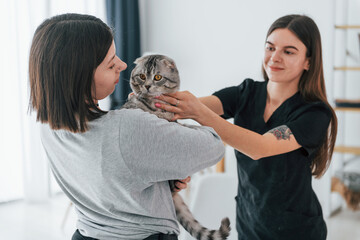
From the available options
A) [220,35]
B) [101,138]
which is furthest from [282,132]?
[220,35]

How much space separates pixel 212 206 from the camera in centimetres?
162

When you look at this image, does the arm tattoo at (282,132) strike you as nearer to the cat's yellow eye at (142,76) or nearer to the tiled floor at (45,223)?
the cat's yellow eye at (142,76)

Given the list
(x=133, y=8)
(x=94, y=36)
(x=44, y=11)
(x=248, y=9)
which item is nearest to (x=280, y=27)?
(x=94, y=36)

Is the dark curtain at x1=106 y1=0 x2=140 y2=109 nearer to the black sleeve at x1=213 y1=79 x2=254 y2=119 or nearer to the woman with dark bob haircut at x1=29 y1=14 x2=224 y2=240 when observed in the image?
the black sleeve at x1=213 y1=79 x2=254 y2=119

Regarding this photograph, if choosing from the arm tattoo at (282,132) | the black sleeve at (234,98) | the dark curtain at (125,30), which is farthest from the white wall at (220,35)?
the arm tattoo at (282,132)

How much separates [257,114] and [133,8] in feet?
11.0

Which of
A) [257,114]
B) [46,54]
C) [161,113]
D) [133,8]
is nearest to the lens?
[46,54]

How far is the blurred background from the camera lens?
3318 millimetres

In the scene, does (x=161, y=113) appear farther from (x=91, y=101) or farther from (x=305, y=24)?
(x=305, y=24)

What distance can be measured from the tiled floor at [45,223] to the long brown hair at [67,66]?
238cm

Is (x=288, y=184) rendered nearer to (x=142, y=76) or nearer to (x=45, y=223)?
(x=142, y=76)

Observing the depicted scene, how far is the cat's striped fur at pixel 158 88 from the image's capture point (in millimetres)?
1153

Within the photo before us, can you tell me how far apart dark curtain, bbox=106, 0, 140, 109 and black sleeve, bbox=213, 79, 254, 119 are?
272 cm

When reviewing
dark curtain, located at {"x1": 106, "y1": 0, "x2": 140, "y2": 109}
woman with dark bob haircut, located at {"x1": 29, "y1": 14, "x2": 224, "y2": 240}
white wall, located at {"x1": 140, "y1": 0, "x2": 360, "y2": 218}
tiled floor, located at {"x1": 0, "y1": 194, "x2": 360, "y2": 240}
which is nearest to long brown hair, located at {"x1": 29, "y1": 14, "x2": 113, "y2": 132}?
woman with dark bob haircut, located at {"x1": 29, "y1": 14, "x2": 224, "y2": 240}
